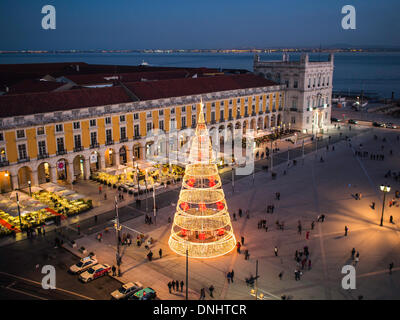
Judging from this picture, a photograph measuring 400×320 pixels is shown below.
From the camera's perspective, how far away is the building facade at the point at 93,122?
1815 inches

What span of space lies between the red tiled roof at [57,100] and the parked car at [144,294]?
90.3ft

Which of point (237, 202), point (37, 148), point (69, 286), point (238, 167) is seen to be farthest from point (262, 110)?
point (69, 286)

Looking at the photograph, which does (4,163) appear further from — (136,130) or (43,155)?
(136,130)

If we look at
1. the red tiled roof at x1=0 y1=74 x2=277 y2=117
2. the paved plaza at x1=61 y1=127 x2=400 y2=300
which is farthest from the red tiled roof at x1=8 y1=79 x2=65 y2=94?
the paved plaza at x1=61 y1=127 x2=400 y2=300

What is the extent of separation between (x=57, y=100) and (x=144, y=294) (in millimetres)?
32173

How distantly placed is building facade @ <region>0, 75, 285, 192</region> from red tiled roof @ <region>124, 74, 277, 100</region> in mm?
183

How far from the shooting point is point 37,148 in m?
47.2

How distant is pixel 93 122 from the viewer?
172 ft

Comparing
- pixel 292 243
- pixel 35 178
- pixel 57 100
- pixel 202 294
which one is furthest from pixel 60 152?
pixel 292 243

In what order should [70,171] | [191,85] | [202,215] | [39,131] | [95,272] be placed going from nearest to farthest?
1. [95,272]
2. [202,215]
3. [39,131]
4. [70,171]
5. [191,85]

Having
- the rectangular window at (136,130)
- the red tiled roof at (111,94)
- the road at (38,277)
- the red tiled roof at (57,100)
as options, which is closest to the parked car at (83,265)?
the road at (38,277)

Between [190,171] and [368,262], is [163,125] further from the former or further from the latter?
[368,262]

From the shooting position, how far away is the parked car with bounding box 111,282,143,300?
27784mm

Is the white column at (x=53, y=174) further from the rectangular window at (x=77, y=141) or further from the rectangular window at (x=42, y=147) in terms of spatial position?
the rectangular window at (x=77, y=141)
